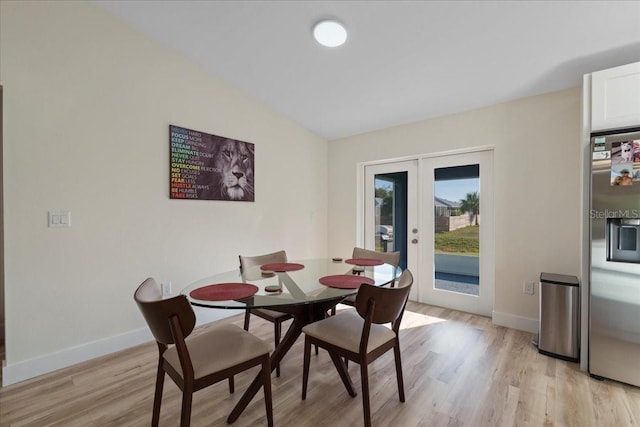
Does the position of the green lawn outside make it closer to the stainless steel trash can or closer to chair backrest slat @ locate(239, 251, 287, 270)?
the stainless steel trash can

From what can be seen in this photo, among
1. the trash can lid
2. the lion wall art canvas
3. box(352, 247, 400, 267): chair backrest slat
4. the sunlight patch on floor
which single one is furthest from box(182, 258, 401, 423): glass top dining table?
the trash can lid

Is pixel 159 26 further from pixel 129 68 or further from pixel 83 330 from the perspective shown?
pixel 83 330

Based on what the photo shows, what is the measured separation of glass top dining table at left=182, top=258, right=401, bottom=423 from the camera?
5.25 feet

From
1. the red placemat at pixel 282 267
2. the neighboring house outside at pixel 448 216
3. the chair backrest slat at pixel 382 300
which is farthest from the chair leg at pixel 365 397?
the neighboring house outside at pixel 448 216

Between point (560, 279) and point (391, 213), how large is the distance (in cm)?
197

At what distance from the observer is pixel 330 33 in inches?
93.2

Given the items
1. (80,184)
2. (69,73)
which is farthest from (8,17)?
(80,184)

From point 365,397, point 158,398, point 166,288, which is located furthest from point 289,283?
point 166,288

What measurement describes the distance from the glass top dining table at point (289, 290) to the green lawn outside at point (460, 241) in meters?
1.44

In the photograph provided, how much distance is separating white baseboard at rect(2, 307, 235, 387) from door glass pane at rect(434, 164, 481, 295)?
3.31m

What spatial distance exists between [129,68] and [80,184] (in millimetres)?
1117

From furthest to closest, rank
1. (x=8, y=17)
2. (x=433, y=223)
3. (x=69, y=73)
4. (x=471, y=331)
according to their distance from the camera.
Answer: (x=433, y=223)
(x=471, y=331)
(x=69, y=73)
(x=8, y=17)

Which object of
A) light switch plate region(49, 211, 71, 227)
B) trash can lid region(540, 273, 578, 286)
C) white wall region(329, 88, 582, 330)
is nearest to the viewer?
light switch plate region(49, 211, 71, 227)

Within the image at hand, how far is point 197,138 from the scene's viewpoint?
9.95ft
